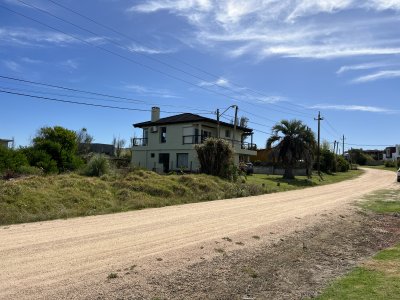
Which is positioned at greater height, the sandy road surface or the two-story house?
the two-story house

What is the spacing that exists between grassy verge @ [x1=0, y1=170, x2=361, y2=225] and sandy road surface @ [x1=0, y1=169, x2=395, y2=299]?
1.09 metres

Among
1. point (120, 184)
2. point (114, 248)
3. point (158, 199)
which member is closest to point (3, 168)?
point (120, 184)

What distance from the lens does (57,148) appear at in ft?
97.4

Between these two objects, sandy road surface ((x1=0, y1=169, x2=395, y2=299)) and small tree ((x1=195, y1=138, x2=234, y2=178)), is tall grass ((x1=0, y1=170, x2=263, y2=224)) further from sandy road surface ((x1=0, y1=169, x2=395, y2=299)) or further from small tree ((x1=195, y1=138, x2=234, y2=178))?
small tree ((x1=195, y1=138, x2=234, y2=178))

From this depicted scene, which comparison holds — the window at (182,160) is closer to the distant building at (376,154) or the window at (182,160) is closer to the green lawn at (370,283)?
the green lawn at (370,283)

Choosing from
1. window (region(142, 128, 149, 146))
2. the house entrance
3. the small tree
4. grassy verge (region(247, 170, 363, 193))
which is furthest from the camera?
window (region(142, 128, 149, 146))

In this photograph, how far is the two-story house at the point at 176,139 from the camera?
45.9 m

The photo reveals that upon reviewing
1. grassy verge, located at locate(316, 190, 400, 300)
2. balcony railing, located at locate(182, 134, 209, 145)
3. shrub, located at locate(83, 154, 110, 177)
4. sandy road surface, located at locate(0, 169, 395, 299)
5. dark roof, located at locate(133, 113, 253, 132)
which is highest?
dark roof, located at locate(133, 113, 253, 132)

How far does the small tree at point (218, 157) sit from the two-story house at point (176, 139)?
41.4 ft

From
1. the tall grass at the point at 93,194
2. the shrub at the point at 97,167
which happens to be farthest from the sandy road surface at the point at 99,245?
the shrub at the point at 97,167

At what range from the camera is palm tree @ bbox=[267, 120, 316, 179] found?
45656 mm

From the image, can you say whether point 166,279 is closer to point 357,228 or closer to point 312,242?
point 312,242

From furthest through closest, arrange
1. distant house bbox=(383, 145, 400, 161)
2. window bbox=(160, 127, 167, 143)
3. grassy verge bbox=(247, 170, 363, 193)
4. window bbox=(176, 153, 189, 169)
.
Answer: distant house bbox=(383, 145, 400, 161), window bbox=(160, 127, 167, 143), window bbox=(176, 153, 189, 169), grassy verge bbox=(247, 170, 363, 193)

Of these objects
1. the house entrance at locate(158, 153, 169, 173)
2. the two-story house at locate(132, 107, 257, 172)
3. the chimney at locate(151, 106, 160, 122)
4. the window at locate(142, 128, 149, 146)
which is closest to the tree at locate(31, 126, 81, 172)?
the two-story house at locate(132, 107, 257, 172)
